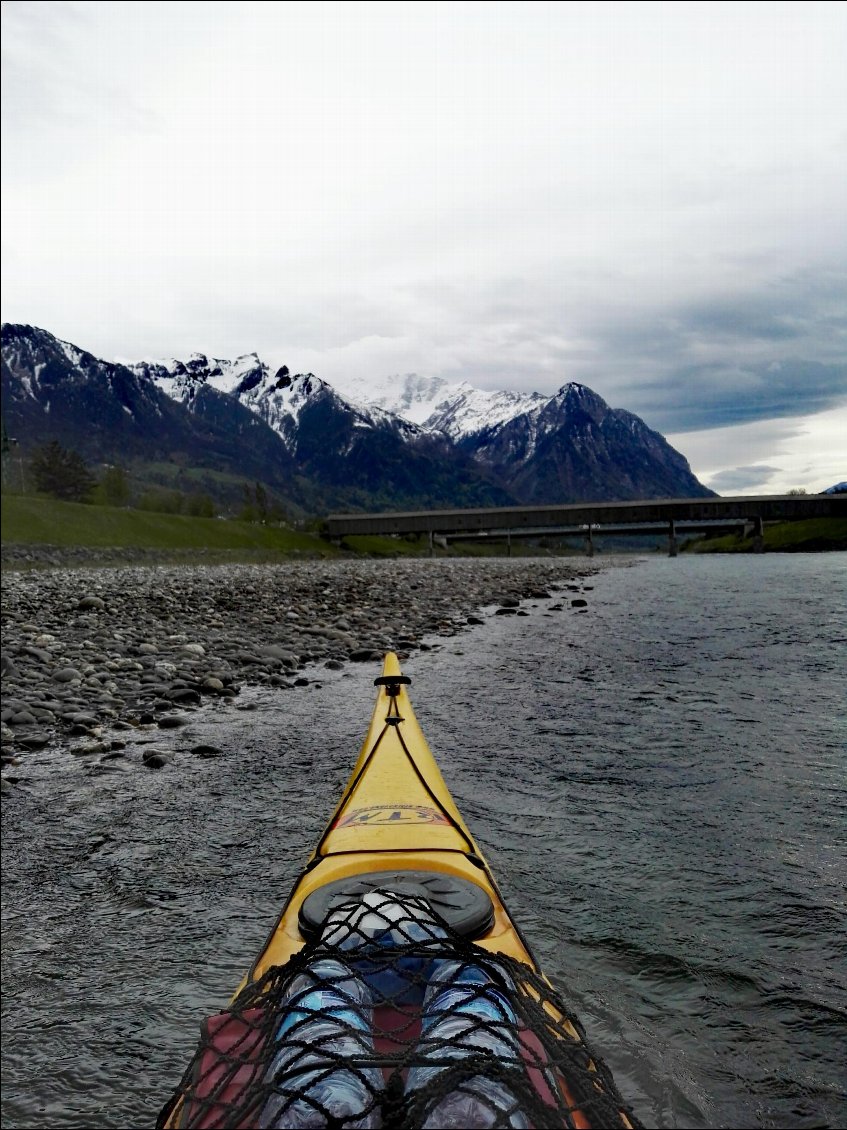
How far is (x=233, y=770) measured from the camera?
8.13 metres

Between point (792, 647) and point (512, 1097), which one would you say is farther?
point (792, 647)

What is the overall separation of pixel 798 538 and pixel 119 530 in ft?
222

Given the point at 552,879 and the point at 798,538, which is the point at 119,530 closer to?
the point at 552,879

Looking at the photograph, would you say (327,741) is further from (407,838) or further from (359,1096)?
(359,1096)

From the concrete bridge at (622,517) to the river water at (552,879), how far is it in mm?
73388

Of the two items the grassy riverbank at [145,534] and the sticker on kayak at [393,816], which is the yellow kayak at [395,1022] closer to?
the sticker on kayak at [393,816]

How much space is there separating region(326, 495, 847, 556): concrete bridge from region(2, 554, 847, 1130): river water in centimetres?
7339

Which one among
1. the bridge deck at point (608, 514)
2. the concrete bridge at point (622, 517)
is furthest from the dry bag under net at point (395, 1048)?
the bridge deck at point (608, 514)

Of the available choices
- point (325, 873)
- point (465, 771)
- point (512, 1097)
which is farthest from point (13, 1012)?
point (465, 771)

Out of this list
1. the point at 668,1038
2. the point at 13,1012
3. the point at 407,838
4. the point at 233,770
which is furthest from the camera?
the point at 233,770

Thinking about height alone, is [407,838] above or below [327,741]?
above

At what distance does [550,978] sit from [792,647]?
12.4 m

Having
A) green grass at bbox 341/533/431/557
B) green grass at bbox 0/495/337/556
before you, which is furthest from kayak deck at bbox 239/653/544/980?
green grass at bbox 341/533/431/557

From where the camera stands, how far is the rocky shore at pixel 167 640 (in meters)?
9.80
